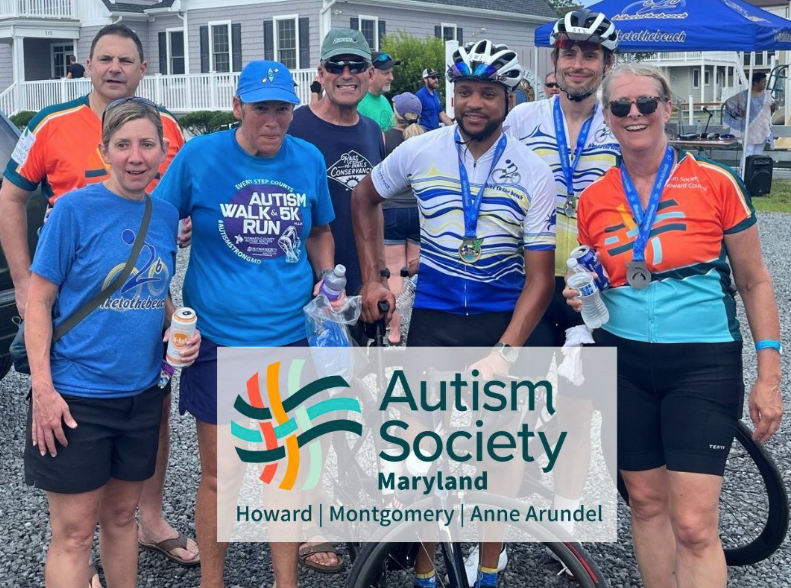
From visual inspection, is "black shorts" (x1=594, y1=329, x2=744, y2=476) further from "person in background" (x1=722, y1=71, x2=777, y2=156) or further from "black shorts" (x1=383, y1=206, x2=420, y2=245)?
"person in background" (x1=722, y1=71, x2=777, y2=156)

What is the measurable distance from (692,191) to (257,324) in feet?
5.38

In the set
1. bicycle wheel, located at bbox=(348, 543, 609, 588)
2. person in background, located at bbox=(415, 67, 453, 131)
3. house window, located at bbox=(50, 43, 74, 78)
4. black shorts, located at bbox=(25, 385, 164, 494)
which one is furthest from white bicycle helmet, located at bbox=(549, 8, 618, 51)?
house window, located at bbox=(50, 43, 74, 78)

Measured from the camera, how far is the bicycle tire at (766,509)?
171 inches

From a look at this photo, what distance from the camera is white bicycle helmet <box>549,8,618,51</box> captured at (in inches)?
156

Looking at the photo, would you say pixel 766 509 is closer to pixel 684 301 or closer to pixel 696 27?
pixel 684 301

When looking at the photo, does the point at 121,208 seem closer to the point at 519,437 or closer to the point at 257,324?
the point at 257,324

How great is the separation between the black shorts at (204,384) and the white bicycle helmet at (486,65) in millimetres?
1211

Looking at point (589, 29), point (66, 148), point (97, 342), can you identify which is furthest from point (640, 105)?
point (66, 148)

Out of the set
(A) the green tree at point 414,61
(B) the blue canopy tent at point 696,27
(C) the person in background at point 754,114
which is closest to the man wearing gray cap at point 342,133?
(B) the blue canopy tent at point 696,27

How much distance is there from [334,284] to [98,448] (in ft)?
3.38

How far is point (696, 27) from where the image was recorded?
1473cm

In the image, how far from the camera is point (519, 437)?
366 cm

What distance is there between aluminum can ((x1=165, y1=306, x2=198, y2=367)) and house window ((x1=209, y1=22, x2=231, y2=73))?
31661 mm

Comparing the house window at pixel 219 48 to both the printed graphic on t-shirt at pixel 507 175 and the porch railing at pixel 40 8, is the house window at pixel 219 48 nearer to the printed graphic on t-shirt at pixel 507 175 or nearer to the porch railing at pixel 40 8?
the porch railing at pixel 40 8
